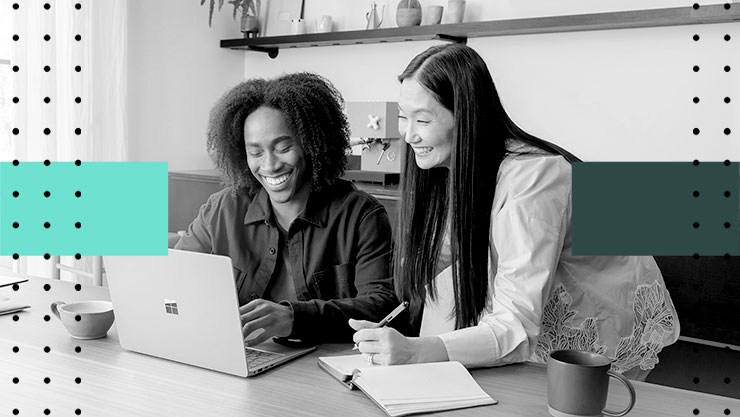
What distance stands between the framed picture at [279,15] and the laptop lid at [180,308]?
3.07 m

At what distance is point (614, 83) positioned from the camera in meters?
3.11

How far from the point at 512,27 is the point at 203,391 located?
2.52 metres

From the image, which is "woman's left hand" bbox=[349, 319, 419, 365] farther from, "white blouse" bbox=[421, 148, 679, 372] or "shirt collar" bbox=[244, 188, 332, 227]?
"shirt collar" bbox=[244, 188, 332, 227]

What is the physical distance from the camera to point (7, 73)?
317 cm

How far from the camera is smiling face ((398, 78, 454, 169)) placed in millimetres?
1396

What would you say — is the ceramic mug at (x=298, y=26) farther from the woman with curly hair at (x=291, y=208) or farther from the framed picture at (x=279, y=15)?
the woman with curly hair at (x=291, y=208)

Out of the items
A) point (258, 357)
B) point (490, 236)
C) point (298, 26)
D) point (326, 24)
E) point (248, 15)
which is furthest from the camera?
point (248, 15)

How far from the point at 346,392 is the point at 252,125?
82 centimetres

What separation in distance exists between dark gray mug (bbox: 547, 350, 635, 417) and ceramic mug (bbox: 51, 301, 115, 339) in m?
0.79

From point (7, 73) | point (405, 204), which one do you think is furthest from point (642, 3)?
point (7, 73)

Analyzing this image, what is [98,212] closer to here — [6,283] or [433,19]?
[6,283]

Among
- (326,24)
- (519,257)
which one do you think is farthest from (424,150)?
(326,24)

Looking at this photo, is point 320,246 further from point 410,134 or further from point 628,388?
point 628,388

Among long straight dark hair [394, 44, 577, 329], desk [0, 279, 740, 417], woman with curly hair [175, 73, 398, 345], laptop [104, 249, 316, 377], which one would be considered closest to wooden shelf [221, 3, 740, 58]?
long straight dark hair [394, 44, 577, 329]
